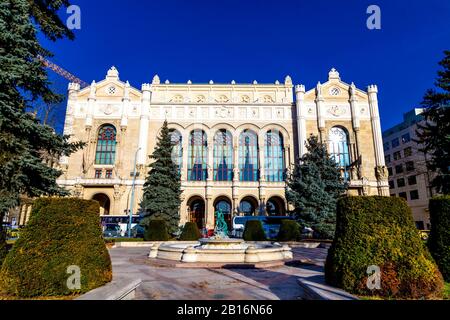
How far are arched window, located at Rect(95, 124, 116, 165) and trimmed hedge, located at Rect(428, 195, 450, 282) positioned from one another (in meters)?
35.5

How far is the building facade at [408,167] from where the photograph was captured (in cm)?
4103

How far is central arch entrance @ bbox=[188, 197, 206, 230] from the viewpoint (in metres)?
36.2

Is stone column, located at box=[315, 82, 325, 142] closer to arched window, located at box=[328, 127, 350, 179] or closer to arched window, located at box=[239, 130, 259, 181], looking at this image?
arched window, located at box=[328, 127, 350, 179]

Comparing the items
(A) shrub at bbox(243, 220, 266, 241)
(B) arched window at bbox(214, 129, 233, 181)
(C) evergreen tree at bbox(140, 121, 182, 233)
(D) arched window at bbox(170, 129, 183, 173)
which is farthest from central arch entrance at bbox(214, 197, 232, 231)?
(A) shrub at bbox(243, 220, 266, 241)

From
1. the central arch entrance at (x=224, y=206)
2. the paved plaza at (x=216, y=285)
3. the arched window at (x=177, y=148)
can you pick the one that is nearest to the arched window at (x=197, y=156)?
the arched window at (x=177, y=148)

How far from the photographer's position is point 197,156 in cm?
3659

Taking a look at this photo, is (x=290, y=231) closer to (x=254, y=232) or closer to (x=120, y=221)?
(x=254, y=232)

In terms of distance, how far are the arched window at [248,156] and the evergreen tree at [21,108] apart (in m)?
27.4

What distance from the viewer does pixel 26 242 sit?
4.74m

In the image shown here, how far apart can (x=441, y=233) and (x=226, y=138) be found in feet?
104

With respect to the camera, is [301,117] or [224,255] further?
[301,117]

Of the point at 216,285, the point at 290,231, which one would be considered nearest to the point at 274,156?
the point at 290,231

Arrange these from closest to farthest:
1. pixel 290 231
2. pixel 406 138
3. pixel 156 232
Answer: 1. pixel 156 232
2. pixel 290 231
3. pixel 406 138

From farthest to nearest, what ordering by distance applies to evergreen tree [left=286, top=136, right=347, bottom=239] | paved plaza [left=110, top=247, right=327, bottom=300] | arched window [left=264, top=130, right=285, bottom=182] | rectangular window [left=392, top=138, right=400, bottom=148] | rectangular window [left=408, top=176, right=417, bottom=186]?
rectangular window [left=392, top=138, right=400, bottom=148], rectangular window [left=408, top=176, right=417, bottom=186], arched window [left=264, top=130, right=285, bottom=182], evergreen tree [left=286, top=136, right=347, bottom=239], paved plaza [left=110, top=247, right=327, bottom=300]
